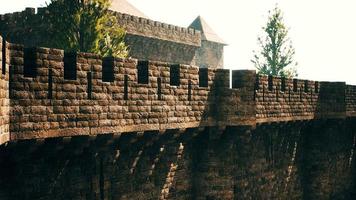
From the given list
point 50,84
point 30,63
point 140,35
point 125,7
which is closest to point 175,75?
point 50,84

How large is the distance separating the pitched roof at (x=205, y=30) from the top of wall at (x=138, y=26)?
1093cm

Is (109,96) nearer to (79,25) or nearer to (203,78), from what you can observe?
(203,78)

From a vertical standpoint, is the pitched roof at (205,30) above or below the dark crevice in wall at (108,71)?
above

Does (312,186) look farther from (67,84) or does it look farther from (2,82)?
(2,82)

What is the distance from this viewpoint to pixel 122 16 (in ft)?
79.6

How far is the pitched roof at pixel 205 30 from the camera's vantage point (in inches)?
1625

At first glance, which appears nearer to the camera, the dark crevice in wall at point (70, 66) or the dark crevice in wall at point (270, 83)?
the dark crevice in wall at point (70, 66)

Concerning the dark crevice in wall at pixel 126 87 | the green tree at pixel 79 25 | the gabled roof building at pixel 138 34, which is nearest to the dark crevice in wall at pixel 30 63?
the dark crevice in wall at pixel 126 87

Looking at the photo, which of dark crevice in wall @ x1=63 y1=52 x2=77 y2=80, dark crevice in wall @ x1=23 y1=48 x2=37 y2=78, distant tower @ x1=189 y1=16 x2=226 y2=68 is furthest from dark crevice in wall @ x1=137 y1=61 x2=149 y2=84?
distant tower @ x1=189 y1=16 x2=226 y2=68

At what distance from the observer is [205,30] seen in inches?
1695

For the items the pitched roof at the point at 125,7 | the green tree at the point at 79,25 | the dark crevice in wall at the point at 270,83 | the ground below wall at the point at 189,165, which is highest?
the pitched roof at the point at 125,7

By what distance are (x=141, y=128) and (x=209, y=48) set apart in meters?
32.1

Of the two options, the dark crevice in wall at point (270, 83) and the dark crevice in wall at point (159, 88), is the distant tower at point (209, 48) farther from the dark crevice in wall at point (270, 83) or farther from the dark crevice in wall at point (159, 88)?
the dark crevice in wall at point (159, 88)

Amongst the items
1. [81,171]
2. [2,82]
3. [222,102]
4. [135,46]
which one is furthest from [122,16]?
[2,82]
